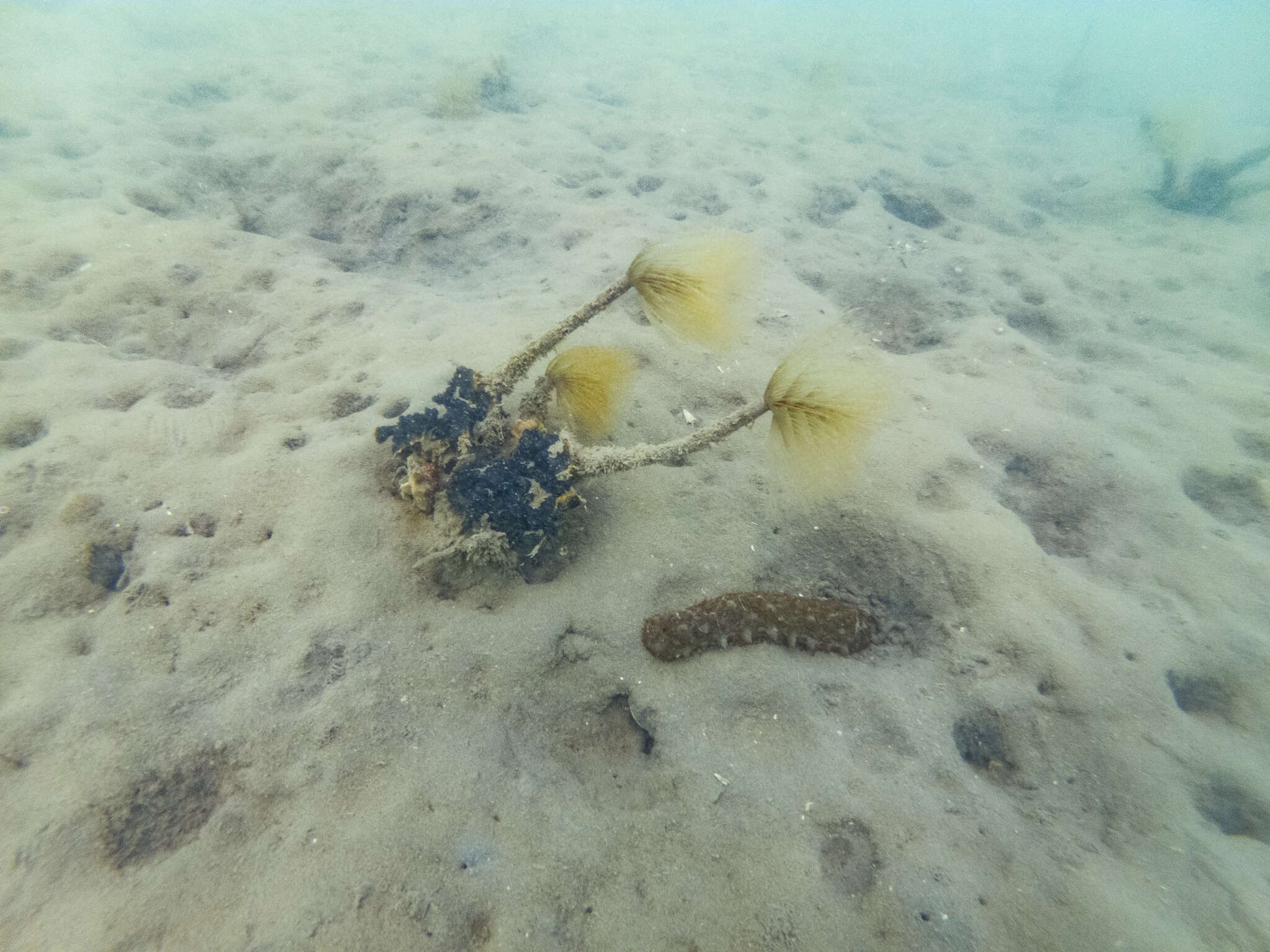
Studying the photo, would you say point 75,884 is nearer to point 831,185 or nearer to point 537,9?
point 831,185

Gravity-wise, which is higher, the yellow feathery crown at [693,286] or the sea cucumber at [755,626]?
the yellow feathery crown at [693,286]

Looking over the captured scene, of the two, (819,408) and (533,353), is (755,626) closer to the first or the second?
(819,408)

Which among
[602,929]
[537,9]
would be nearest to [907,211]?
[602,929]

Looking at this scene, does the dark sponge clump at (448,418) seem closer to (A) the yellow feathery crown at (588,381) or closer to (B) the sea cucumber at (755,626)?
(A) the yellow feathery crown at (588,381)

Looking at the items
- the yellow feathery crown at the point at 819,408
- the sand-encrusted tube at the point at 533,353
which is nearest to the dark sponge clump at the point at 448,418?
the sand-encrusted tube at the point at 533,353

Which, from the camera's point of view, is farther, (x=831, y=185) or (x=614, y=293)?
(x=831, y=185)

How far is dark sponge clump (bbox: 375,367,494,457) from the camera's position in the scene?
2830 mm

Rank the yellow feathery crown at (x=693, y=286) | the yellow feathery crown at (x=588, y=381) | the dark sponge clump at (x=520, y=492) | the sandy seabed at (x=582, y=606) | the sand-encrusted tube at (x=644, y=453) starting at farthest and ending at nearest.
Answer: the yellow feathery crown at (x=588, y=381) < the yellow feathery crown at (x=693, y=286) < the sand-encrusted tube at (x=644, y=453) < the dark sponge clump at (x=520, y=492) < the sandy seabed at (x=582, y=606)

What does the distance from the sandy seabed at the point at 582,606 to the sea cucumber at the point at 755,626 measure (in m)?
0.08

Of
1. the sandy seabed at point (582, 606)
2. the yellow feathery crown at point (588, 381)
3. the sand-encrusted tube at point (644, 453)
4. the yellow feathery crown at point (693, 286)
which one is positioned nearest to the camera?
the sandy seabed at point (582, 606)

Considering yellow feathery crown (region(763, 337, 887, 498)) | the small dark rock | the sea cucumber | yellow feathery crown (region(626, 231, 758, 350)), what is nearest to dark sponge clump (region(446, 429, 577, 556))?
the sea cucumber

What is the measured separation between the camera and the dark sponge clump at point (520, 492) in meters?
2.55

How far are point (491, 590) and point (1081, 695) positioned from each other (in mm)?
2832

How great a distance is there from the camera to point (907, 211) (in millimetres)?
7109
